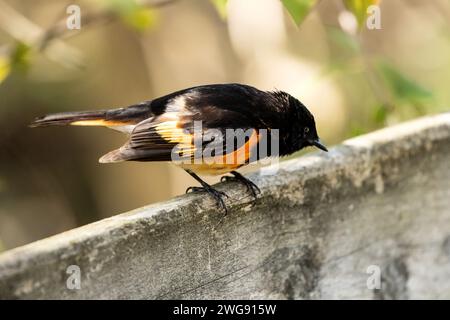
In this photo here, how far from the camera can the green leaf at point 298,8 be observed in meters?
2.32

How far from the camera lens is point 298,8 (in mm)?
2346

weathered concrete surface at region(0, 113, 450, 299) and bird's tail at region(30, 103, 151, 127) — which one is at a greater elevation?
bird's tail at region(30, 103, 151, 127)

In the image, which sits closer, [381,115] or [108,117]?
[108,117]

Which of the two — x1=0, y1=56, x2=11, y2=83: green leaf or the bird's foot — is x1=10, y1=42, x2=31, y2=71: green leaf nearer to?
x1=0, y1=56, x2=11, y2=83: green leaf

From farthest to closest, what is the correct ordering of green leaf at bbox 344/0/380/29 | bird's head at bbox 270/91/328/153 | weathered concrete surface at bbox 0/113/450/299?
1. bird's head at bbox 270/91/328/153
2. green leaf at bbox 344/0/380/29
3. weathered concrete surface at bbox 0/113/450/299

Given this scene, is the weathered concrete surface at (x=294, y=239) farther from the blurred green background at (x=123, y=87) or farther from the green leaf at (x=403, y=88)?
the blurred green background at (x=123, y=87)

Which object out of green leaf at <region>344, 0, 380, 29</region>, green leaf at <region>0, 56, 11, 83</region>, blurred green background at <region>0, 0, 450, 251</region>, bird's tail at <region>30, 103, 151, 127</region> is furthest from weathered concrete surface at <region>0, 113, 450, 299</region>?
blurred green background at <region>0, 0, 450, 251</region>

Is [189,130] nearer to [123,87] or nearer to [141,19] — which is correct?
[141,19]

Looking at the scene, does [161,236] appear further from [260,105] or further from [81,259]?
[260,105]

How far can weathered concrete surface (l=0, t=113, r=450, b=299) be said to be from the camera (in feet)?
6.37

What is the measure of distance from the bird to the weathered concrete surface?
224 mm

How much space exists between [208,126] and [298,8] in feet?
2.81

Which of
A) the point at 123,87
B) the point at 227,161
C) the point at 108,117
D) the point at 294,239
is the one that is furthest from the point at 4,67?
the point at 123,87
